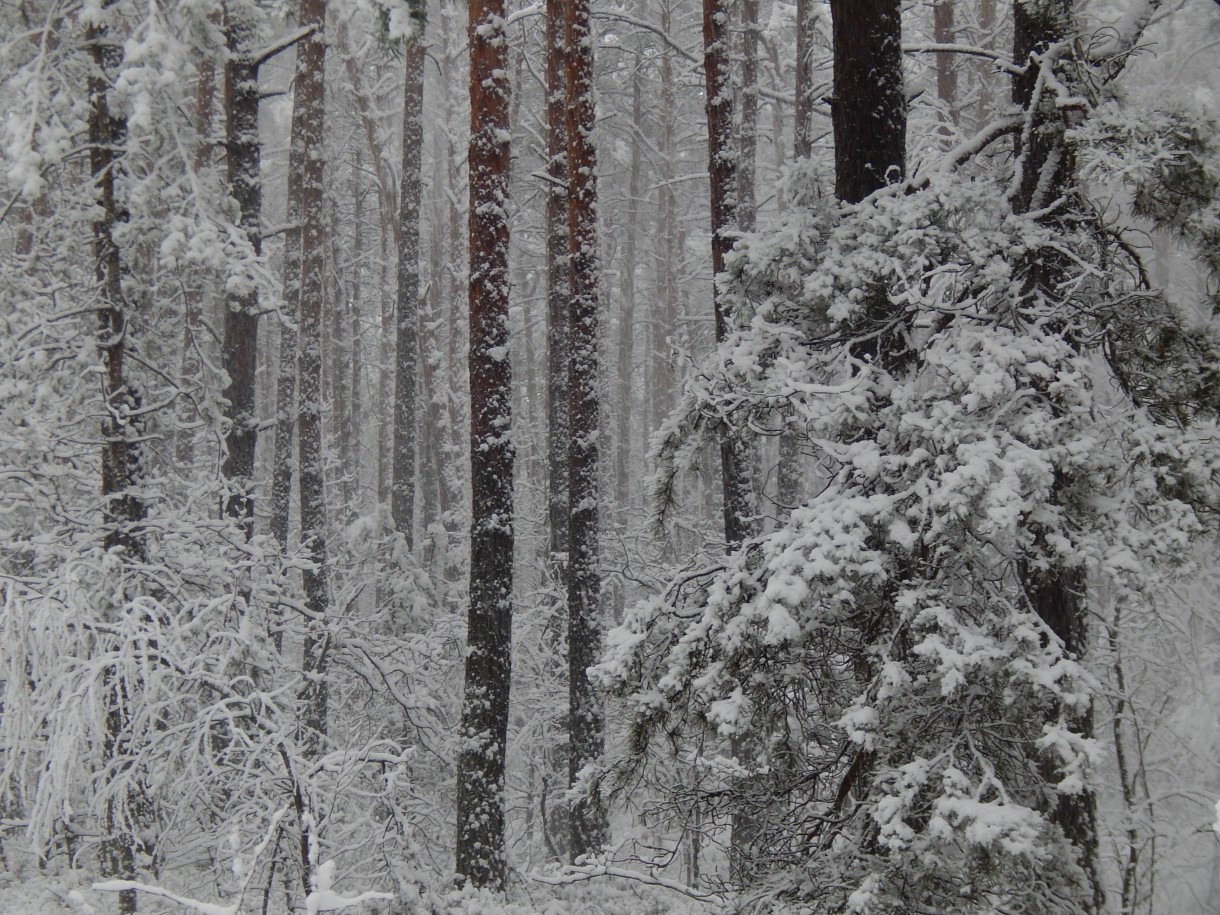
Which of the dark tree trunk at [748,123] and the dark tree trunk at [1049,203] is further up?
the dark tree trunk at [748,123]

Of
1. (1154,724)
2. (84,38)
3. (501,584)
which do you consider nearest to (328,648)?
(501,584)

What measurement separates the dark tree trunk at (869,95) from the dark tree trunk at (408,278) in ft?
36.9

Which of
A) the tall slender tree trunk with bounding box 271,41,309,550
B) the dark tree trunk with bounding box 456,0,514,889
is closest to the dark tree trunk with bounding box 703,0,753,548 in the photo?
the dark tree trunk with bounding box 456,0,514,889

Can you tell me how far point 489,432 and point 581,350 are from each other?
2.28 meters

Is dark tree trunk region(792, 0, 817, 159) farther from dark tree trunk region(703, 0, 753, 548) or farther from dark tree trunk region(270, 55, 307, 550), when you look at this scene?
dark tree trunk region(270, 55, 307, 550)

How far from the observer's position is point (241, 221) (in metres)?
10.9

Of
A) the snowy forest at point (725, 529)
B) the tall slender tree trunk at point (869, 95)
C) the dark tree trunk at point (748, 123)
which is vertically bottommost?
the snowy forest at point (725, 529)

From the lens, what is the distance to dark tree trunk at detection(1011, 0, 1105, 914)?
216 inches

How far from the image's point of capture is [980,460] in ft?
14.6

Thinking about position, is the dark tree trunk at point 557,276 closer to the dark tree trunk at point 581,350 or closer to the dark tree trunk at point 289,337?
the dark tree trunk at point 581,350

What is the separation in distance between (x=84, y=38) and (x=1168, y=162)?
28.9ft

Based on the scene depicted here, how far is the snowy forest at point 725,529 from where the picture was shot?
4.82 m

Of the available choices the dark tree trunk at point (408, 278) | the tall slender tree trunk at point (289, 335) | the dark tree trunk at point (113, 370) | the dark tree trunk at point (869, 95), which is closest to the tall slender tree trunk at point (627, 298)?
the dark tree trunk at point (408, 278)

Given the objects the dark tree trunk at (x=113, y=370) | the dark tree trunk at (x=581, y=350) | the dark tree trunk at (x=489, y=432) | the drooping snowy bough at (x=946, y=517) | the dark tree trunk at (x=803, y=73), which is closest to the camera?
the drooping snowy bough at (x=946, y=517)
